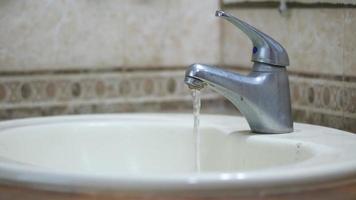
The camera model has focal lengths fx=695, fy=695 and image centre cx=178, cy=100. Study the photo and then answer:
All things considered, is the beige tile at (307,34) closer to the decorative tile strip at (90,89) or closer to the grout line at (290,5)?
the grout line at (290,5)

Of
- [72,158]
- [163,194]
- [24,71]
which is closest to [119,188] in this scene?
[163,194]

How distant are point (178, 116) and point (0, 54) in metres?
0.36

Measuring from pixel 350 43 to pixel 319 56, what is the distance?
85 mm

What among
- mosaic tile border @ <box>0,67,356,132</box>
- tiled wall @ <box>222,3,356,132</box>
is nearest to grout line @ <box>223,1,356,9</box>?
tiled wall @ <box>222,3,356,132</box>

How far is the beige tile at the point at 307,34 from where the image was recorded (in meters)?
1.12

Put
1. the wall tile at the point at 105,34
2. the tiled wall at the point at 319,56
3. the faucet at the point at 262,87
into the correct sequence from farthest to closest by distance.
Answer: the wall tile at the point at 105,34
the tiled wall at the point at 319,56
the faucet at the point at 262,87

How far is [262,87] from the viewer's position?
1.00 m

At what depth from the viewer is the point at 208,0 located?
1.44 m

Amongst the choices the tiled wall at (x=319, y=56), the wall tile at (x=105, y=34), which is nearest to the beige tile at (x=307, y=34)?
the tiled wall at (x=319, y=56)

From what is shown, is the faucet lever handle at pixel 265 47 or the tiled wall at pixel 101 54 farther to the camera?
the tiled wall at pixel 101 54

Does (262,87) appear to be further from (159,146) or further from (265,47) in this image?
(159,146)

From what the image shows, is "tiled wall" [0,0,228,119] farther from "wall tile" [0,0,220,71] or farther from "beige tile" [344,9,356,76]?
"beige tile" [344,9,356,76]

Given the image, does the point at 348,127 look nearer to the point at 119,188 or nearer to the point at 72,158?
the point at 72,158

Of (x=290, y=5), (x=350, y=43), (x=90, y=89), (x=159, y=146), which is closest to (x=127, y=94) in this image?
(x=90, y=89)
